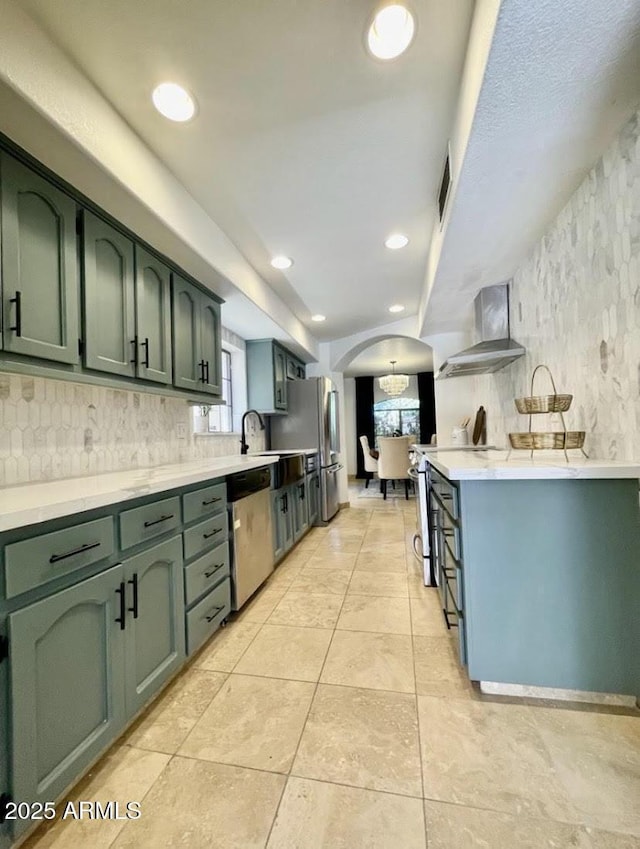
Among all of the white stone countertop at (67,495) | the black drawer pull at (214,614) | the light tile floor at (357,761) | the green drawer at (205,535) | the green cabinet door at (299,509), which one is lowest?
the light tile floor at (357,761)

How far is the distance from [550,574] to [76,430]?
2.20 m

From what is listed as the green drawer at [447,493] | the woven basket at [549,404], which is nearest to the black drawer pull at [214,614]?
the green drawer at [447,493]

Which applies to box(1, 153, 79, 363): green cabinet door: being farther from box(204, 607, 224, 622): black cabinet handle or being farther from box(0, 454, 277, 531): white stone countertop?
box(204, 607, 224, 622): black cabinet handle

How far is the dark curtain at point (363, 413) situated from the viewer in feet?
29.4

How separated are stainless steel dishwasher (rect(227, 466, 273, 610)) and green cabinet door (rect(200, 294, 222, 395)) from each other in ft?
2.35

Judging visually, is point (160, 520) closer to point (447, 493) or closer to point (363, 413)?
point (447, 493)

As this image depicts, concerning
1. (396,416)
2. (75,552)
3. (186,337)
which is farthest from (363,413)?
(75,552)

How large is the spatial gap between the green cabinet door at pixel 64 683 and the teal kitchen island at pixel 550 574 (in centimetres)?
133

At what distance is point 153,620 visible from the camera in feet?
4.77

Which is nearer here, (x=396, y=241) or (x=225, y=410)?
(x=396, y=241)

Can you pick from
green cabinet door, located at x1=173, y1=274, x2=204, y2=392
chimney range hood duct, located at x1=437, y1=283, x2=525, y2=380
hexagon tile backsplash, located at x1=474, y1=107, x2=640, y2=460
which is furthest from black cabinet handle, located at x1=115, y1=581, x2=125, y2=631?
chimney range hood duct, located at x1=437, y1=283, x2=525, y2=380

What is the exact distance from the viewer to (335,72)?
4.56 feet

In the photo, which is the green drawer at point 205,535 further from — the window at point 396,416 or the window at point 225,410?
the window at point 396,416

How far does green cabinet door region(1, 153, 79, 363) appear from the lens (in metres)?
1.26
